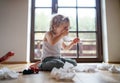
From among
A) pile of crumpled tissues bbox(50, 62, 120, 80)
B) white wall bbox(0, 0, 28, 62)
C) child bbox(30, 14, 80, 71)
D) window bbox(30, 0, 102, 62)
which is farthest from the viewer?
window bbox(30, 0, 102, 62)

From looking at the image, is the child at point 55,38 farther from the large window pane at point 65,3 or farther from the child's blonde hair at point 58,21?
the large window pane at point 65,3

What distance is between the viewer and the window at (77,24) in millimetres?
2682

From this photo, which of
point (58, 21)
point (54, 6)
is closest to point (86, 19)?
point (54, 6)

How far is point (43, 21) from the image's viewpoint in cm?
278

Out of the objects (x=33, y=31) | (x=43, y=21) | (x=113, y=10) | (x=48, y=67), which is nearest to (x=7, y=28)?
(x=33, y=31)

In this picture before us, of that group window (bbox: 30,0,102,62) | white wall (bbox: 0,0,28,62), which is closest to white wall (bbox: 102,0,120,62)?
window (bbox: 30,0,102,62)

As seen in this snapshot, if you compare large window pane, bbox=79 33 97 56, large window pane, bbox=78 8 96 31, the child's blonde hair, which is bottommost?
large window pane, bbox=79 33 97 56

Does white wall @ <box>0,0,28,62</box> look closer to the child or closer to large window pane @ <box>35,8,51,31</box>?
large window pane @ <box>35,8,51,31</box>

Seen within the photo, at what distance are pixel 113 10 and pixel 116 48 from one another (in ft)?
1.83

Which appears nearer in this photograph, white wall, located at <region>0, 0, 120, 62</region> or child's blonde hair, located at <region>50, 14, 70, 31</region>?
child's blonde hair, located at <region>50, 14, 70, 31</region>

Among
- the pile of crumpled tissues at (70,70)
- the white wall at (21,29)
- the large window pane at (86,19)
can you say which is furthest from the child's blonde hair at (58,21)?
the large window pane at (86,19)

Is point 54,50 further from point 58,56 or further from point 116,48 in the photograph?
point 116,48

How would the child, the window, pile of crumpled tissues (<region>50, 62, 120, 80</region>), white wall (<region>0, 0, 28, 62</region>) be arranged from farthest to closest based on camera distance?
the window → white wall (<region>0, 0, 28, 62</region>) → the child → pile of crumpled tissues (<region>50, 62, 120, 80</region>)

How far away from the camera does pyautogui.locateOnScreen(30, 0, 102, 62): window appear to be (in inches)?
106
